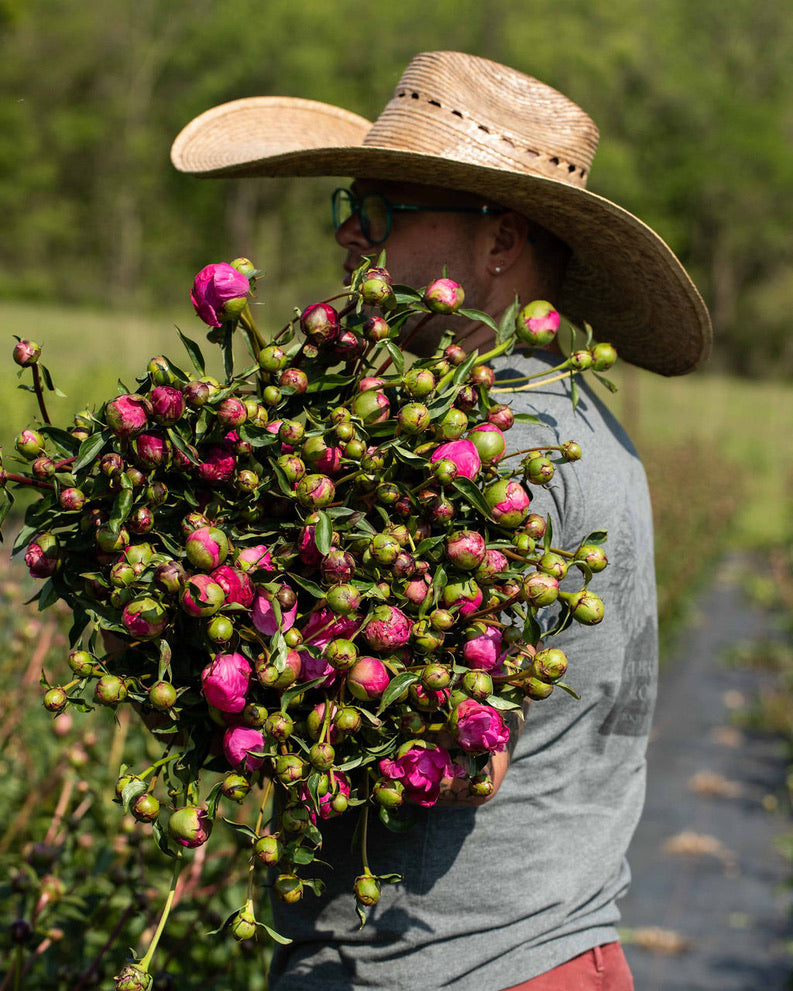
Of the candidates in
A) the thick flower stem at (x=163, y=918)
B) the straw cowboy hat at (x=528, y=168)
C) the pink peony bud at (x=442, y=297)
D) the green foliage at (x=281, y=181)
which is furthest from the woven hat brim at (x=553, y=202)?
the green foliage at (x=281, y=181)

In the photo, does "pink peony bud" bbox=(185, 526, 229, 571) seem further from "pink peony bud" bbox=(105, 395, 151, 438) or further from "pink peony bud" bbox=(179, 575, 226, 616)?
"pink peony bud" bbox=(105, 395, 151, 438)

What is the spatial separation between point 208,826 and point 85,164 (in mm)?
29696

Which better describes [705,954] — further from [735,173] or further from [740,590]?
[735,173]

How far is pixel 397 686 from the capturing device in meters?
1.04

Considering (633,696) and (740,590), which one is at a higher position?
(633,696)

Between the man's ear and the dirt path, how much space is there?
285 centimetres

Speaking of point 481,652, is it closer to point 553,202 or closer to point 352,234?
point 553,202

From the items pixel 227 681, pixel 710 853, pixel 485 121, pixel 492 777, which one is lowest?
pixel 710 853

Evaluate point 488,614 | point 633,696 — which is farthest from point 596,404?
point 488,614

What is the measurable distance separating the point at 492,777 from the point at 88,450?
0.64 metres

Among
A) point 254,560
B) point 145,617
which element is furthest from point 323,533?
point 145,617

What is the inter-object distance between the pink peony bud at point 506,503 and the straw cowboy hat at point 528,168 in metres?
0.59

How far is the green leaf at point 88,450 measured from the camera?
1071mm

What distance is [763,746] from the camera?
5.98 m
